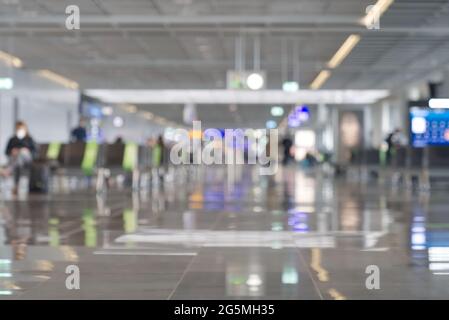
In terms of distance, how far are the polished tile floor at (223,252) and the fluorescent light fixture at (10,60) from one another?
1686cm

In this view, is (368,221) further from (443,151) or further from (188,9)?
(188,9)

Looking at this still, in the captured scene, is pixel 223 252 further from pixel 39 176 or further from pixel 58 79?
pixel 58 79

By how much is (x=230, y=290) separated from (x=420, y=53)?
24845mm

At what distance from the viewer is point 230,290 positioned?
4934 mm

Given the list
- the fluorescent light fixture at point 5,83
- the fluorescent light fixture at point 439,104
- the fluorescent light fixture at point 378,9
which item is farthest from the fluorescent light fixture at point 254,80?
the fluorescent light fixture at point 5,83

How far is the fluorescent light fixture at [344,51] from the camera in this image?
24828 mm

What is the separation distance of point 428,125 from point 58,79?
2161 centimetres

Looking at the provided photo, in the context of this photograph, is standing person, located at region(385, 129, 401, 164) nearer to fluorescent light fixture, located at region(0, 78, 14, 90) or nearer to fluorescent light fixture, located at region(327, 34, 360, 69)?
fluorescent light fixture, located at region(327, 34, 360, 69)

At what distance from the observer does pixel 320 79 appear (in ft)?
125

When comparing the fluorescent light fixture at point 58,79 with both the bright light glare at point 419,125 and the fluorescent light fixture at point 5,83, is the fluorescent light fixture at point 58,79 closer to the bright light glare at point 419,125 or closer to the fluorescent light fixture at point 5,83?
the fluorescent light fixture at point 5,83

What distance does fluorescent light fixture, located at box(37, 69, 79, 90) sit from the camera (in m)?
34.2

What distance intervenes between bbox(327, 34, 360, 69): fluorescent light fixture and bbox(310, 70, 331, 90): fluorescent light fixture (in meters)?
2.62
